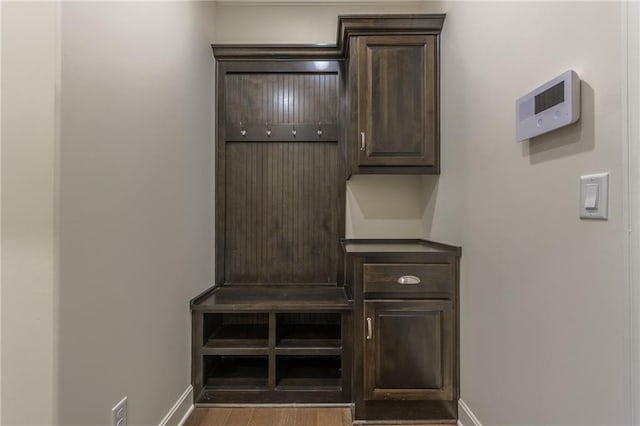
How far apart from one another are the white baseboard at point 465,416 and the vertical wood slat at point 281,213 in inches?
44.3

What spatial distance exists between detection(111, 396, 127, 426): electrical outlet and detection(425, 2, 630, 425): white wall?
1.47 metres

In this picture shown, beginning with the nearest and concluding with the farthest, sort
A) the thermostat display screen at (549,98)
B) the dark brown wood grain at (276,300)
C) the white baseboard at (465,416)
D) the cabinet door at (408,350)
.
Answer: the thermostat display screen at (549,98) < the white baseboard at (465,416) < the cabinet door at (408,350) < the dark brown wood grain at (276,300)

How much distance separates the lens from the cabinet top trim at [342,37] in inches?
81.4

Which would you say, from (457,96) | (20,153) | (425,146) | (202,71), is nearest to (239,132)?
(202,71)

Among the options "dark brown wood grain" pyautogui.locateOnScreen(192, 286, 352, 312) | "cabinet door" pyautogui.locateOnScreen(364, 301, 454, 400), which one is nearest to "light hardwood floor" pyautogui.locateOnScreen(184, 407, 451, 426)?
"cabinet door" pyautogui.locateOnScreen(364, 301, 454, 400)

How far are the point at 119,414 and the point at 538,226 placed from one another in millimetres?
1619

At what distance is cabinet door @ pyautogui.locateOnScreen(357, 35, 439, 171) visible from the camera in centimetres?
210

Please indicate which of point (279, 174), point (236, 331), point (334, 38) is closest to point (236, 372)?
point (236, 331)

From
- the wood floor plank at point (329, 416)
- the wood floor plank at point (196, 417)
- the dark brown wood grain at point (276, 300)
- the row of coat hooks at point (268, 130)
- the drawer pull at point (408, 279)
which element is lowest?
the wood floor plank at point (196, 417)

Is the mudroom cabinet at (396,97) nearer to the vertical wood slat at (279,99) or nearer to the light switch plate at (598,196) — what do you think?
the vertical wood slat at (279,99)

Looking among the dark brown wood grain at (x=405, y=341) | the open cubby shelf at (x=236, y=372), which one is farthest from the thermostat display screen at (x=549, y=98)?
the open cubby shelf at (x=236, y=372)

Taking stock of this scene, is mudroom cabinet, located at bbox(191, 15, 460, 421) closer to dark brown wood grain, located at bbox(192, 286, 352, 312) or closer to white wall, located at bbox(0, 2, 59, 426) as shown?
dark brown wood grain, located at bbox(192, 286, 352, 312)

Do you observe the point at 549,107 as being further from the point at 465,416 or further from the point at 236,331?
the point at 236,331

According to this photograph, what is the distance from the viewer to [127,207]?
1347 mm
